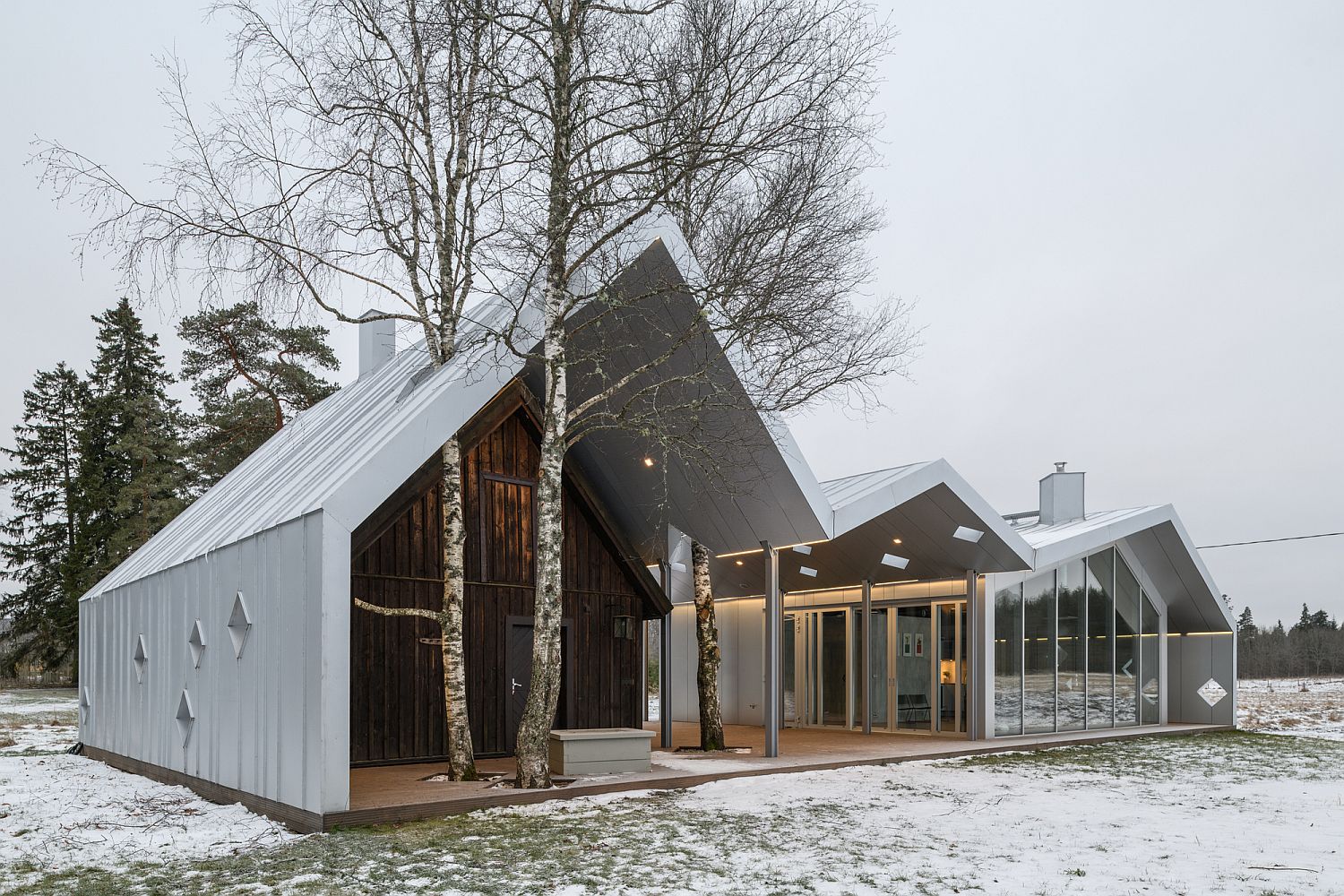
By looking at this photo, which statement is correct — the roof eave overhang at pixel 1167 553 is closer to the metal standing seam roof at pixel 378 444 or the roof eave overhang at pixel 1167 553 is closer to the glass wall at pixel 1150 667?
the glass wall at pixel 1150 667

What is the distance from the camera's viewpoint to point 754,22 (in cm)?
951

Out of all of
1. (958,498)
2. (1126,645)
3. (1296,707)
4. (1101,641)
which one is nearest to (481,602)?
(958,498)

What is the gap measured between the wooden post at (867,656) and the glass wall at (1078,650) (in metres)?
2.24

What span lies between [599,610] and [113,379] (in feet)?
95.8

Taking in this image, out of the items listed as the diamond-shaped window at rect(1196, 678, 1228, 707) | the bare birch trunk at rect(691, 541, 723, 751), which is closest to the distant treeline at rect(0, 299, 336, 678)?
the bare birch trunk at rect(691, 541, 723, 751)

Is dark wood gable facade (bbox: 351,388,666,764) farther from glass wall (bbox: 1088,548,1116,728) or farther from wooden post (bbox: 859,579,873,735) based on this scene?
glass wall (bbox: 1088,548,1116,728)

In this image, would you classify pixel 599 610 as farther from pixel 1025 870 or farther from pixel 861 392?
pixel 1025 870

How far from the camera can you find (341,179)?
10000mm

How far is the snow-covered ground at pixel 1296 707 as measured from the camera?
775 inches

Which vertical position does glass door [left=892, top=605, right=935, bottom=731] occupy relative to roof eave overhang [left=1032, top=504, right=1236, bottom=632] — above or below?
below

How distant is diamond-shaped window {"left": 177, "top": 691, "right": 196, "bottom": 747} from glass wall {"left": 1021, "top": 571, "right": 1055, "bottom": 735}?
12003 mm

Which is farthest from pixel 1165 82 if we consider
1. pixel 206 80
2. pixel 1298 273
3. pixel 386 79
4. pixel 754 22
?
pixel 206 80

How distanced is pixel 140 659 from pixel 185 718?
243cm

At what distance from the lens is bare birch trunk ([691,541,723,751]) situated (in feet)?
44.5
